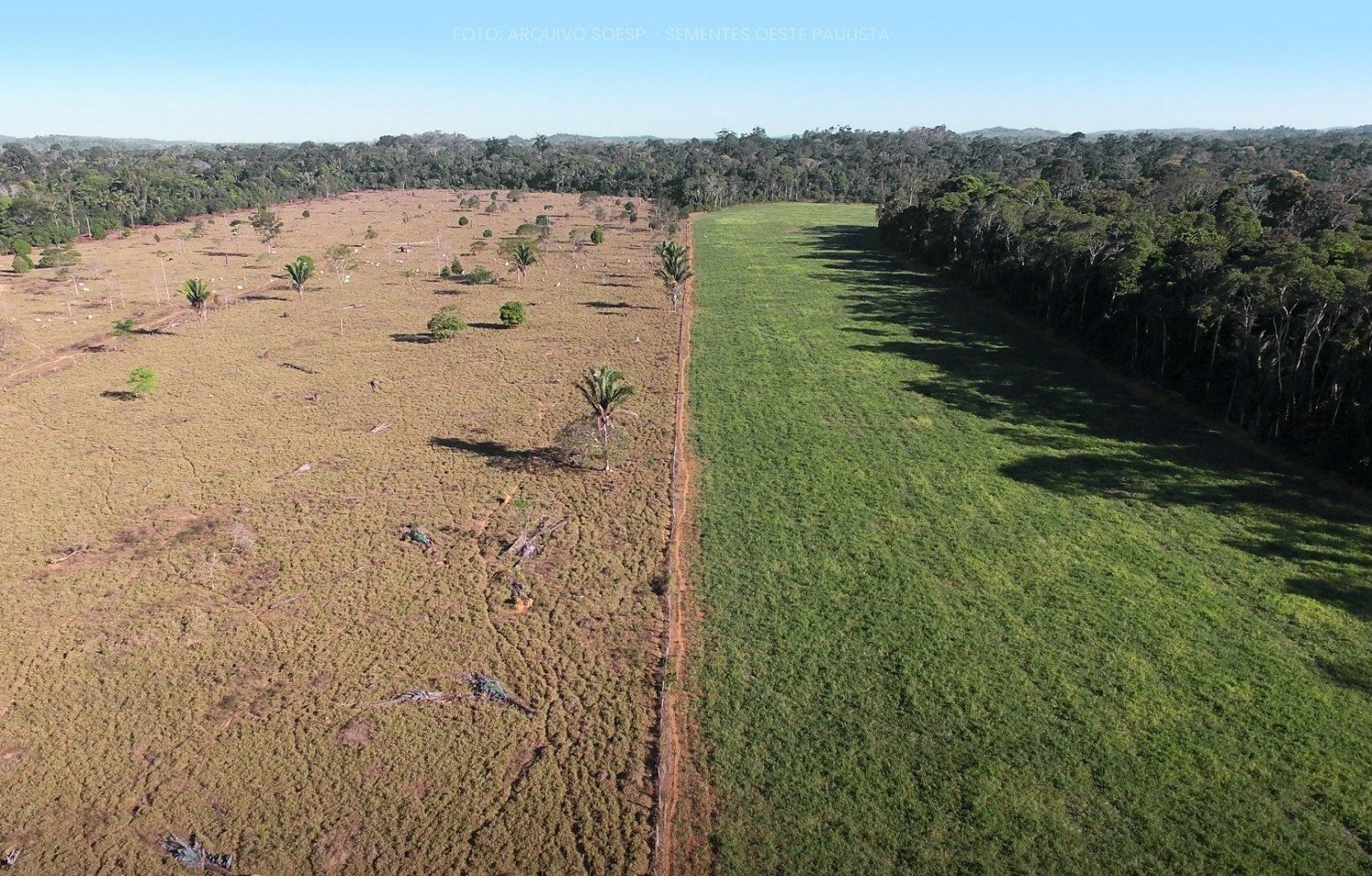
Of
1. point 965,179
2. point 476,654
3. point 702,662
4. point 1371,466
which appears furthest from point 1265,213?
point 476,654

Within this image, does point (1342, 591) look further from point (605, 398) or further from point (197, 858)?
point (197, 858)

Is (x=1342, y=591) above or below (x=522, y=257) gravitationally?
below

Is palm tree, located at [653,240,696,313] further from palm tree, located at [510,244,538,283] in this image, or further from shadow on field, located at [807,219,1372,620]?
shadow on field, located at [807,219,1372,620]

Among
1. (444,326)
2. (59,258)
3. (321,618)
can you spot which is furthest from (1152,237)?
(59,258)

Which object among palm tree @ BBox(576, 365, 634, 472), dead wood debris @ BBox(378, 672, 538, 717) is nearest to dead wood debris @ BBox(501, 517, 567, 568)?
palm tree @ BBox(576, 365, 634, 472)

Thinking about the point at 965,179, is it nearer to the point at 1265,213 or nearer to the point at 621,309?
the point at 1265,213

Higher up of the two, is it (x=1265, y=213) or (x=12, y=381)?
(x=1265, y=213)

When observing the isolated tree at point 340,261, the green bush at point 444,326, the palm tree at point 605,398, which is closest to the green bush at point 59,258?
the isolated tree at point 340,261
